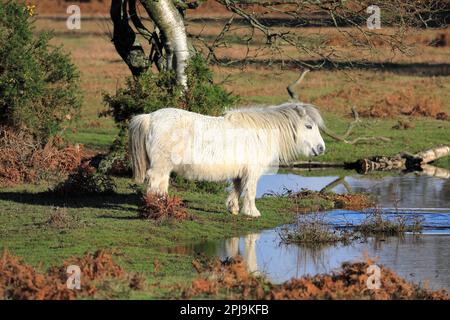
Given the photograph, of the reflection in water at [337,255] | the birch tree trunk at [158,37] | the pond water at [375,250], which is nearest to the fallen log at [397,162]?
the pond water at [375,250]

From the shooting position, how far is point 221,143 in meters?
14.8

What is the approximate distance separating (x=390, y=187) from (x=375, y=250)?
19.3 feet

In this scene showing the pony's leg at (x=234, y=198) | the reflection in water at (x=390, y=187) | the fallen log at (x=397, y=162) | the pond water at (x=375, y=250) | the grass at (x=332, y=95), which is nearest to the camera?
the pond water at (x=375, y=250)

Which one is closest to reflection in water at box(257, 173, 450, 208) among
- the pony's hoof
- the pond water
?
the pond water

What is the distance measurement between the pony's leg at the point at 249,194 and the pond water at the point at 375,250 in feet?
2.16

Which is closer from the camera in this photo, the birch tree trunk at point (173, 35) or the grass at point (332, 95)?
the birch tree trunk at point (173, 35)

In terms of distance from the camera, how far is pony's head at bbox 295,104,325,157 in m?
15.2

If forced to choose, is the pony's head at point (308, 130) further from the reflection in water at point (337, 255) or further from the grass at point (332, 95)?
the grass at point (332, 95)

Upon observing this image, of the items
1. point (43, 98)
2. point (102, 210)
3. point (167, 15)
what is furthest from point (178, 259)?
point (43, 98)

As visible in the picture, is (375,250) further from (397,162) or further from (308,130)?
(397,162)

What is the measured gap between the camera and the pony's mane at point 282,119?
1507cm

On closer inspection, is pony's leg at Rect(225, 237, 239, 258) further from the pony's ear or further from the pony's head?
the pony's ear

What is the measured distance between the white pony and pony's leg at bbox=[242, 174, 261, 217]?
15mm
